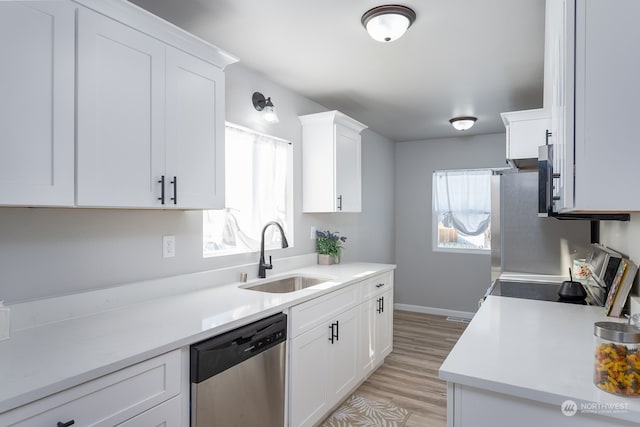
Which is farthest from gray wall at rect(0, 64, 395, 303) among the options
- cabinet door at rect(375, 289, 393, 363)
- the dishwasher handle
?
cabinet door at rect(375, 289, 393, 363)

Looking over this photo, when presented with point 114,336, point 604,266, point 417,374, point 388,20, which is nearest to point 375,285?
point 417,374

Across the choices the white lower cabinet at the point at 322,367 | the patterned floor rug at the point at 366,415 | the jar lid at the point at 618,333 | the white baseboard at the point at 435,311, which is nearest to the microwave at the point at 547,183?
the jar lid at the point at 618,333

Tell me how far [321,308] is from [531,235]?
179 centimetres

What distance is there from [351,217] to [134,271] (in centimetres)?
267

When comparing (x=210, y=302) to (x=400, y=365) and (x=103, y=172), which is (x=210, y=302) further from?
(x=400, y=365)

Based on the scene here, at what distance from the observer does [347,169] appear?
341cm

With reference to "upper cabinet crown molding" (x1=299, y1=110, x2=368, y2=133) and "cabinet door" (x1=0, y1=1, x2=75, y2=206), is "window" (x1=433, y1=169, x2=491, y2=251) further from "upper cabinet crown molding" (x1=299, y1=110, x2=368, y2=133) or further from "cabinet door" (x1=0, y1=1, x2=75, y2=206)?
"cabinet door" (x1=0, y1=1, x2=75, y2=206)

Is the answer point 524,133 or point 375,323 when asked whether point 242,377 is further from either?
point 524,133

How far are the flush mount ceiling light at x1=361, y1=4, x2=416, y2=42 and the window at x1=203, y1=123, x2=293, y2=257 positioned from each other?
44.3 inches

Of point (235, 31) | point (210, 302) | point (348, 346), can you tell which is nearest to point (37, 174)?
point (210, 302)

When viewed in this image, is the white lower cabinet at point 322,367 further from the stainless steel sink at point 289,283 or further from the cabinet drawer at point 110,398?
the cabinet drawer at point 110,398

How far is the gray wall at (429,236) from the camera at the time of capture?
4.94 metres

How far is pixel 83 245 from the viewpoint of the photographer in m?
1.70

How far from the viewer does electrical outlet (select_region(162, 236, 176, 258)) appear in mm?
2087
